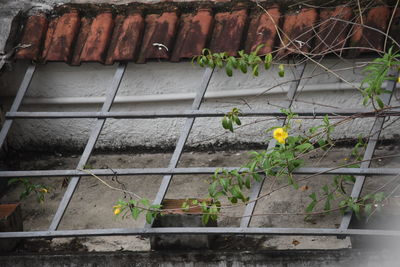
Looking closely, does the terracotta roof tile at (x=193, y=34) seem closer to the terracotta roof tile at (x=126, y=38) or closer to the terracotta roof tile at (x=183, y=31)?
the terracotta roof tile at (x=183, y=31)

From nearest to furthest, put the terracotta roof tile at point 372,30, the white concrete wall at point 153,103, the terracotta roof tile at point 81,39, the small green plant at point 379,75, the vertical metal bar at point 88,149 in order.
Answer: the small green plant at point 379,75 → the vertical metal bar at point 88,149 → the terracotta roof tile at point 372,30 → the terracotta roof tile at point 81,39 → the white concrete wall at point 153,103

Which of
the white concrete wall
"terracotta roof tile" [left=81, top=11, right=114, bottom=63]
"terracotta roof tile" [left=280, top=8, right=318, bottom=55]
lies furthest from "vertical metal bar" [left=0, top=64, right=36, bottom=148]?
"terracotta roof tile" [left=280, top=8, right=318, bottom=55]

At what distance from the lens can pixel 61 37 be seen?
5086 millimetres

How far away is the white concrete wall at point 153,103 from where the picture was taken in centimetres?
521

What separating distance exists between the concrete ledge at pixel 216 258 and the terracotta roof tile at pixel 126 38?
1303 millimetres

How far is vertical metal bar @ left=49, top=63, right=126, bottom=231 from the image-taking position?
452 centimetres

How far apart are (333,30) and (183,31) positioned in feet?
3.21

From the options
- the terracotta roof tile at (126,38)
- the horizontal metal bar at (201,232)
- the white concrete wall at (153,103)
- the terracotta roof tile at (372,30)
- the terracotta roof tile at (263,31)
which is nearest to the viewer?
the horizontal metal bar at (201,232)

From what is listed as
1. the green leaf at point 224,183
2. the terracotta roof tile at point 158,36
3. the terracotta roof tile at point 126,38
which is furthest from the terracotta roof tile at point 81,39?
the green leaf at point 224,183

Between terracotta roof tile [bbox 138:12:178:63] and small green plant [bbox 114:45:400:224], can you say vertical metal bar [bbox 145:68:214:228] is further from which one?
terracotta roof tile [bbox 138:12:178:63]

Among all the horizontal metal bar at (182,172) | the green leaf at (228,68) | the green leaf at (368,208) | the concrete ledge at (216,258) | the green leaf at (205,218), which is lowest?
the concrete ledge at (216,258)

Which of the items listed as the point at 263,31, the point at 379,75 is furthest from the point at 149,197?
the point at 379,75

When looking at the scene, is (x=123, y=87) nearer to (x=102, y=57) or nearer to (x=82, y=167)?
(x=102, y=57)

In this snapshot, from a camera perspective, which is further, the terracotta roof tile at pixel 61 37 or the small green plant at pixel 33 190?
the terracotta roof tile at pixel 61 37
